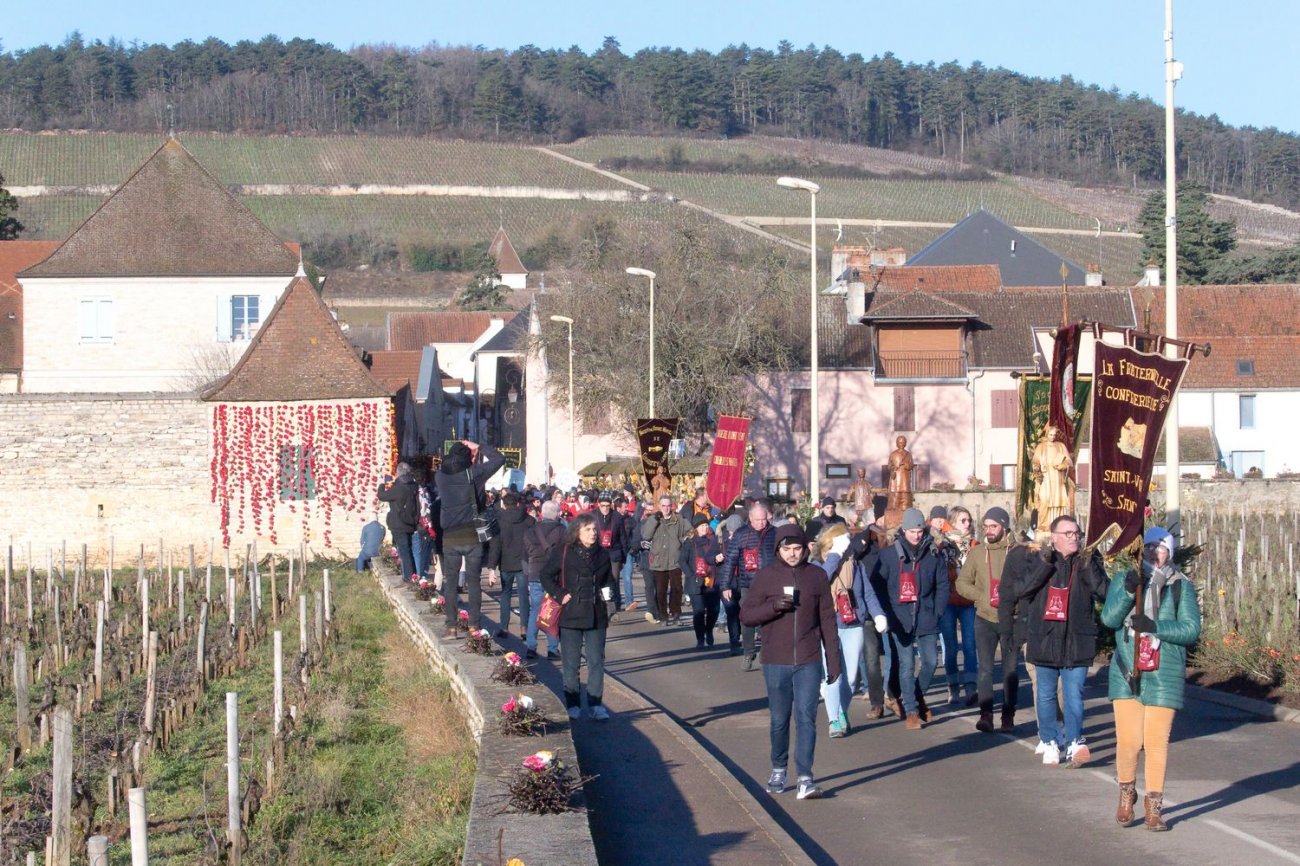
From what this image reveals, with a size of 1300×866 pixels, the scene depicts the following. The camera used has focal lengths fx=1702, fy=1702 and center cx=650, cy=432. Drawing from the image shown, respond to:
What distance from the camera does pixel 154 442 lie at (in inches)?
1455

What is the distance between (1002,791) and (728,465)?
58.3ft

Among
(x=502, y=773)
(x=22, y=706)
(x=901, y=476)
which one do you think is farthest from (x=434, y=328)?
(x=502, y=773)

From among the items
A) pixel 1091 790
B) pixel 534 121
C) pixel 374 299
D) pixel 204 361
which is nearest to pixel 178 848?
pixel 1091 790

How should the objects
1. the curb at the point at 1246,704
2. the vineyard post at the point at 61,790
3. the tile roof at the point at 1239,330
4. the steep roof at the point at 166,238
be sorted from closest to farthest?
the vineyard post at the point at 61,790
the curb at the point at 1246,704
the steep roof at the point at 166,238
the tile roof at the point at 1239,330

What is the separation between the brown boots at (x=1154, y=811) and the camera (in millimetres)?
10031

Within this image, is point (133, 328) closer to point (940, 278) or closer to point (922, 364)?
point (922, 364)

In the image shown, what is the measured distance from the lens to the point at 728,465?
29031 mm

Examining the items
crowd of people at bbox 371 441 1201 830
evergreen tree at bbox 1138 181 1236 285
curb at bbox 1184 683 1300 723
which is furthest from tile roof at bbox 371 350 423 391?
curb at bbox 1184 683 1300 723

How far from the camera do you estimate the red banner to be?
1134 inches

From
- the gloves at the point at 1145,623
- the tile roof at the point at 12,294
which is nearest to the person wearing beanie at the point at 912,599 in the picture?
the gloves at the point at 1145,623

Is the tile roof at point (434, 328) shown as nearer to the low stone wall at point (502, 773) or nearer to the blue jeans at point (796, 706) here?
the low stone wall at point (502, 773)

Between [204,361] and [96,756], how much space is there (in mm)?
35831

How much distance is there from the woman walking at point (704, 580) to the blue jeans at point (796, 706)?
355 inches

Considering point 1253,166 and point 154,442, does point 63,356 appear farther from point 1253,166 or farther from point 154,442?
point 1253,166
